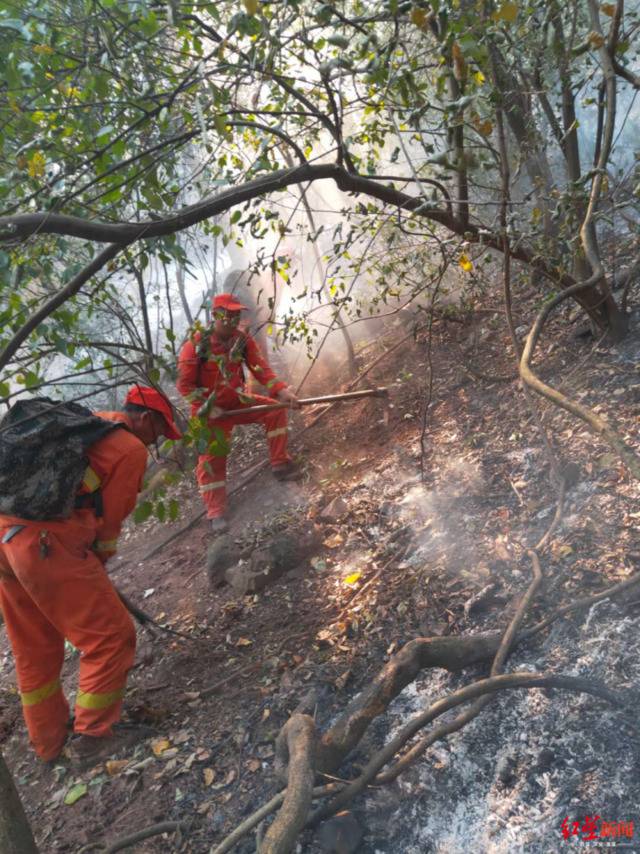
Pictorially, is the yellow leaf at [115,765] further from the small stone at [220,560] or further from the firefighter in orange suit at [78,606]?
the small stone at [220,560]

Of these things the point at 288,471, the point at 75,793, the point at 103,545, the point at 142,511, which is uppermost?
the point at 142,511

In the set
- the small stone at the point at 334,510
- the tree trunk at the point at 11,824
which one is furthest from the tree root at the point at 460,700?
the small stone at the point at 334,510

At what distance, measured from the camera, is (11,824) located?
67.8 inches

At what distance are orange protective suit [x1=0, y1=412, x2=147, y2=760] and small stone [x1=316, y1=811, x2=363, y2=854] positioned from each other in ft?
4.58

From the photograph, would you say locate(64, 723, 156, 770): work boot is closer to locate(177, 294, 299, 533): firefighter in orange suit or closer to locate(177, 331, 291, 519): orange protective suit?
locate(177, 294, 299, 533): firefighter in orange suit

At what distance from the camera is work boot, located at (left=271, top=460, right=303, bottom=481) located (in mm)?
5047

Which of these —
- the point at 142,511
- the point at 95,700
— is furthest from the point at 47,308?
the point at 95,700

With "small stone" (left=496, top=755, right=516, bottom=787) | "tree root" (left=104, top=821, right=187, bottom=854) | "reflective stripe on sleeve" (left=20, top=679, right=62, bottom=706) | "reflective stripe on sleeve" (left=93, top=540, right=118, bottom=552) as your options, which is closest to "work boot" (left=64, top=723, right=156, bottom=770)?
"reflective stripe on sleeve" (left=20, top=679, right=62, bottom=706)

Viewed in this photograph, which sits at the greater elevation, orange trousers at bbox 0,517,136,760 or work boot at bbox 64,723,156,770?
orange trousers at bbox 0,517,136,760

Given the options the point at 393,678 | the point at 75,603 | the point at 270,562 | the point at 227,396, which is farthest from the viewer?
the point at 227,396

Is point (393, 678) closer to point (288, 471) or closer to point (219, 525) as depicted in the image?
point (219, 525)

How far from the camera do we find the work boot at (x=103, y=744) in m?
2.83

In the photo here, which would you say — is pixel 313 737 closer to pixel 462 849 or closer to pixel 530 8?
pixel 462 849

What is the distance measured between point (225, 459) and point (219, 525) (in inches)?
21.6
